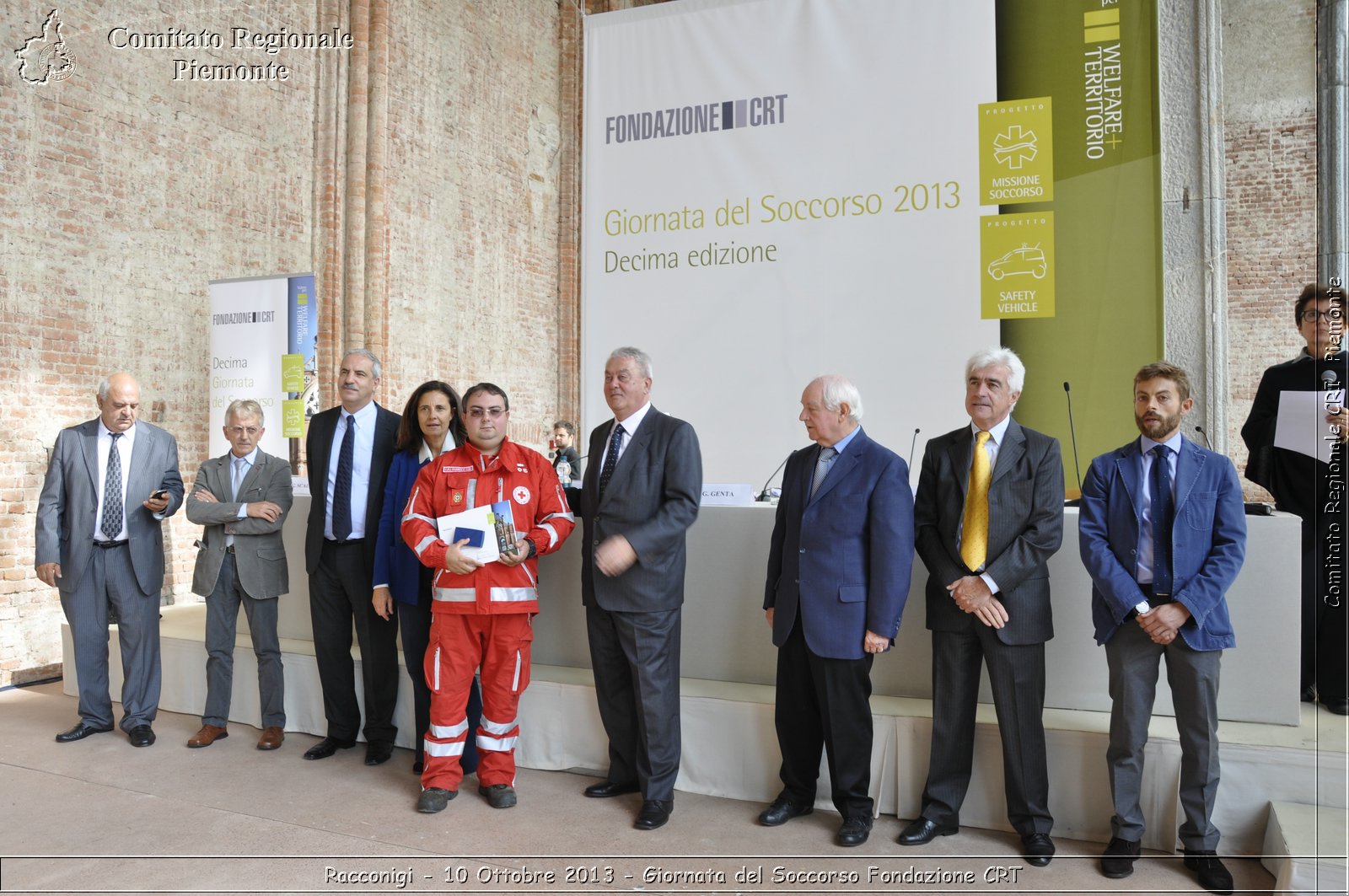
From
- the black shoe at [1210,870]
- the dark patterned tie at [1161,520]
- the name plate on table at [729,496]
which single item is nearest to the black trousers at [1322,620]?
the dark patterned tie at [1161,520]

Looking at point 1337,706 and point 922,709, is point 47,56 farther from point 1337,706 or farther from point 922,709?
point 1337,706

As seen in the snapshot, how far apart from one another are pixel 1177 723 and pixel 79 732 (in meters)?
4.74

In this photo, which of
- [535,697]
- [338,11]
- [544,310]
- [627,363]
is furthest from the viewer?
[544,310]

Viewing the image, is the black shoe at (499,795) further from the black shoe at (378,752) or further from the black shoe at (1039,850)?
the black shoe at (1039,850)

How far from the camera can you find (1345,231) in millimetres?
3068

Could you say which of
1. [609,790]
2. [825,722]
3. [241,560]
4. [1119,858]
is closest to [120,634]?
[241,560]

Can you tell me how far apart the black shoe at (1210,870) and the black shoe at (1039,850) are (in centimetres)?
40

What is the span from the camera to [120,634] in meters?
4.55

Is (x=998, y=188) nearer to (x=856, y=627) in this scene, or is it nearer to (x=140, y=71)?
(x=856, y=627)

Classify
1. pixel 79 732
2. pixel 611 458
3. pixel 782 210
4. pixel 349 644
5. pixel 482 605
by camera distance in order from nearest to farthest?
1. pixel 482 605
2. pixel 611 458
3. pixel 349 644
4. pixel 79 732
5. pixel 782 210

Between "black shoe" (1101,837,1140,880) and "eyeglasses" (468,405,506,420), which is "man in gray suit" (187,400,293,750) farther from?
"black shoe" (1101,837,1140,880)

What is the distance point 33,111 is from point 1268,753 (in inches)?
283

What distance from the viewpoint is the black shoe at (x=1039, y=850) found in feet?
9.94

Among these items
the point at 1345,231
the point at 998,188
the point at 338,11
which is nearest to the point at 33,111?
the point at 338,11
